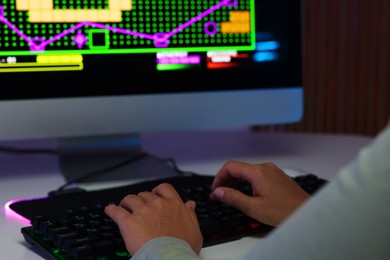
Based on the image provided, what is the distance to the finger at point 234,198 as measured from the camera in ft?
2.17

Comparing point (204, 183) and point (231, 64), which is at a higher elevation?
point (231, 64)

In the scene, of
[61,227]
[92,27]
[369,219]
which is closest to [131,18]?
[92,27]

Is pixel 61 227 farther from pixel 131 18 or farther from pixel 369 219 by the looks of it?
pixel 131 18

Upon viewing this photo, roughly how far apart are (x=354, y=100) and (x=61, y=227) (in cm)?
182

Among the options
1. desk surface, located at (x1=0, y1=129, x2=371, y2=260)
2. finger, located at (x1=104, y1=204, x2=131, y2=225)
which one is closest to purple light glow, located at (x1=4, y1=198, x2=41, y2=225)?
desk surface, located at (x1=0, y1=129, x2=371, y2=260)

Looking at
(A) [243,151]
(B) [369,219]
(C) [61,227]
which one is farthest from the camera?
(A) [243,151]

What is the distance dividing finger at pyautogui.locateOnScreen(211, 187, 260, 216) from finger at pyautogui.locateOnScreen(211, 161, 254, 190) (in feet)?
0.16

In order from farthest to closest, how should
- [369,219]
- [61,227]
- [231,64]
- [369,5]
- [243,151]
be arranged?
[369,5] < [243,151] < [231,64] < [61,227] < [369,219]

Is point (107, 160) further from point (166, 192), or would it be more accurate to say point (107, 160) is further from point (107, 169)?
point (166, 192)

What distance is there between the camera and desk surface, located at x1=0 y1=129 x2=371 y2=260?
0.86m

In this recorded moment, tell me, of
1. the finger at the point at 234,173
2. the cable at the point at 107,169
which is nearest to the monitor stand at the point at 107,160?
the cable at the point at 107,169

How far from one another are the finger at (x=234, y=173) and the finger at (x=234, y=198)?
0.05 m

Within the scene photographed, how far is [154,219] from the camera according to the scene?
58 centimetres

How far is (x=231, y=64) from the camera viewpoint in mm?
1021
